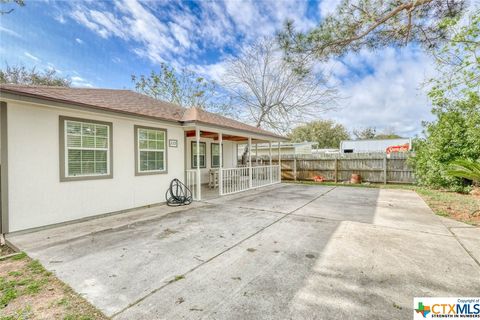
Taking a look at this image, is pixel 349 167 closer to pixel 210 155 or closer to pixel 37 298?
pixel 210 155

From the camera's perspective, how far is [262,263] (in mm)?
2957

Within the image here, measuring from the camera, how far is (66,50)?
9141 millimetres

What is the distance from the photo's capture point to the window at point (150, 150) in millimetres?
6156

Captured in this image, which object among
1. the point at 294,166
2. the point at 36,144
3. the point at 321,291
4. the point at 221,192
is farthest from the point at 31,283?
the point at 294,166

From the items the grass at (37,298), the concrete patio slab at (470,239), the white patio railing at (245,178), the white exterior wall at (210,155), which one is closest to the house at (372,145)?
the white patio railing at (245,178)

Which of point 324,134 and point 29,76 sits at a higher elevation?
point 29,76

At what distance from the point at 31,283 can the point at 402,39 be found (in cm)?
930

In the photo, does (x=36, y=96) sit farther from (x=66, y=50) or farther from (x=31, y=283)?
(x=66, y=50)

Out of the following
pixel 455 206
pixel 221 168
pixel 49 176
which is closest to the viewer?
pixel 49 176

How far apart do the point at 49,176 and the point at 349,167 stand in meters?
12.9

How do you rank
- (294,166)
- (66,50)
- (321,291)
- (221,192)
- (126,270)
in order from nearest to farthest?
(321,291), (126,270), (221,192), (66,50), (294,166)

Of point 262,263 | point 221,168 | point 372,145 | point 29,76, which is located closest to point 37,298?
point 262,263

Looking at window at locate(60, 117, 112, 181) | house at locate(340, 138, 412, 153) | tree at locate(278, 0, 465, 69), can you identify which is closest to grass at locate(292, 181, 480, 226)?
tree at locate(278, 0, 465, 69)

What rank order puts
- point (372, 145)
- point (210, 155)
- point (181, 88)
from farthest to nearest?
point (372, 145) → point (181, 88) → point (210, 155)
